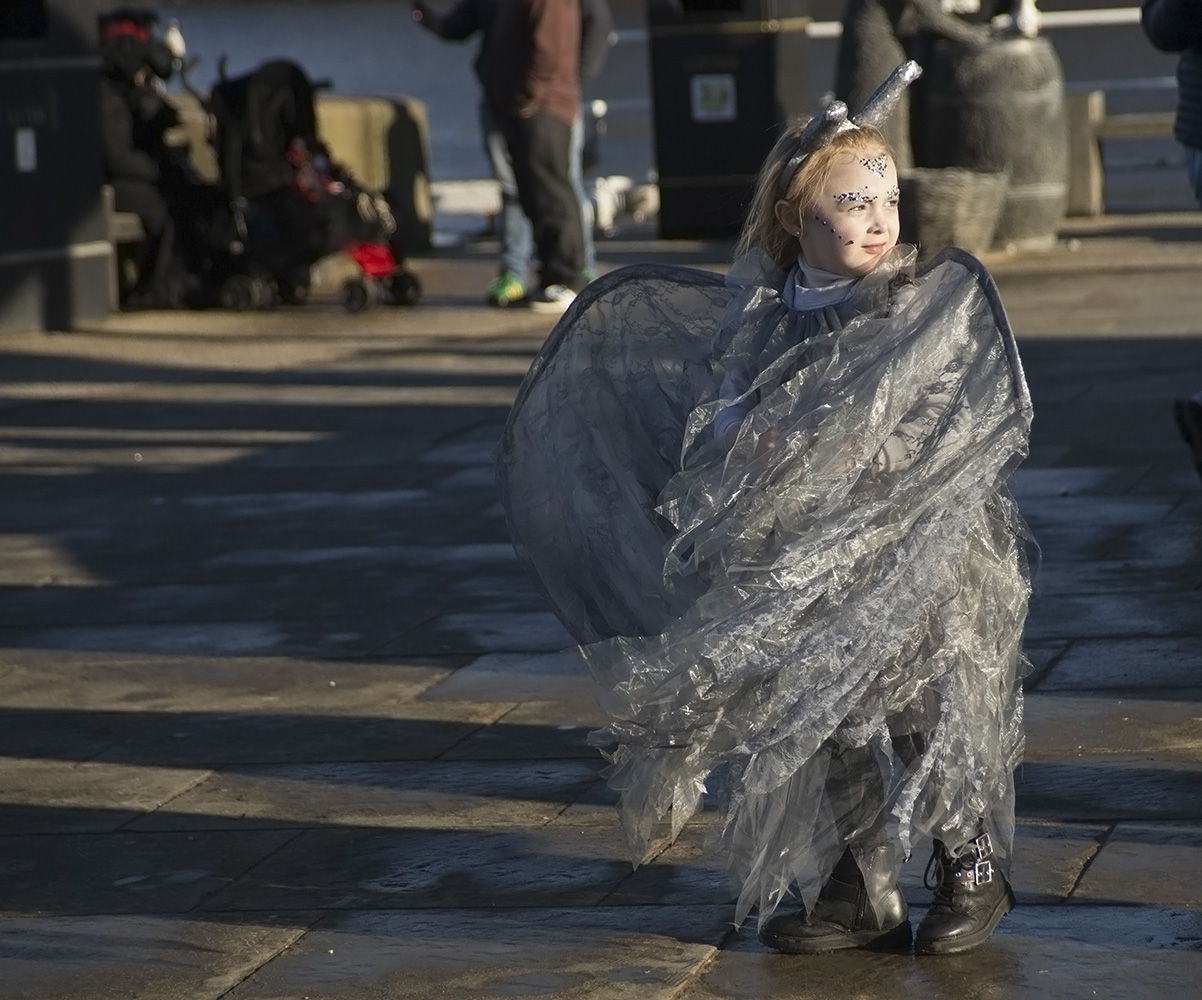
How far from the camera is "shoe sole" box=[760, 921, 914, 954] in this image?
370cm

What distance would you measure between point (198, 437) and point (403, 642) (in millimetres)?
3701

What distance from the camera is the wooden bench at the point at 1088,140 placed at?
1680 centimetres

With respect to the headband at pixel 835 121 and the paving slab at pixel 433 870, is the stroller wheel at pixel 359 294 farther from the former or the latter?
the headband at pixel 835 121

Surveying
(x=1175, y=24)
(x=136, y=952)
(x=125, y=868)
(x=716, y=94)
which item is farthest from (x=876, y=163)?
(x=716, y=94)

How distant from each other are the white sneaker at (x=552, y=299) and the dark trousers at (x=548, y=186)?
0.13 m

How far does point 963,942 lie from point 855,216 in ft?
3.88

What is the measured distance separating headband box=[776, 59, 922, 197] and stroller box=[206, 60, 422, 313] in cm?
942

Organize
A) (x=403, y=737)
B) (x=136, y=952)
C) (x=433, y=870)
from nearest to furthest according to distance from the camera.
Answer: (x=136, y=952) < (x=433, y=870) < (x=403, y=737)

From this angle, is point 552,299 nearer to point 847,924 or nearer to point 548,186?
point 548,186

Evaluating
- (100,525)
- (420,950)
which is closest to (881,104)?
(420,950)

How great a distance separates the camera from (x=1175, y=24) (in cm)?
647

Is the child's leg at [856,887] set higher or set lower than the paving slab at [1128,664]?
higher

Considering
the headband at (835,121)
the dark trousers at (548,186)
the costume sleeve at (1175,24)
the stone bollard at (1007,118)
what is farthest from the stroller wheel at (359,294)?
the headband at (835,121)

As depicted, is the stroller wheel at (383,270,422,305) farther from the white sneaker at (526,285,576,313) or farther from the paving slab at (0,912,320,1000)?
the paving slab at (0,912,320,1000)
